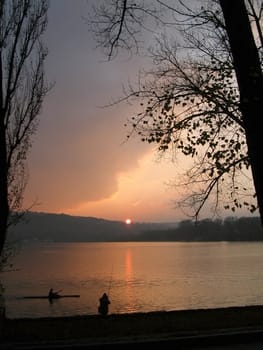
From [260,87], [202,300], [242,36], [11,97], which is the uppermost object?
[11,97]

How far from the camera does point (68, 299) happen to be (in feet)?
156

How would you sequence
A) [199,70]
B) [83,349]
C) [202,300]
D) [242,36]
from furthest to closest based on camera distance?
[202,300], [199,70], [83,349], [242,36]

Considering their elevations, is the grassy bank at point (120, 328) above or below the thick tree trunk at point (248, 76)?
below

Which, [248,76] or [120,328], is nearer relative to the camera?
[248,76]

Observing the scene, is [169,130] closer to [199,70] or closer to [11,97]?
[199,70]

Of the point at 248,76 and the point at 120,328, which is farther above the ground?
the point at 248,76

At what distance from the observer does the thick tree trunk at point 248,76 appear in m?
6.48

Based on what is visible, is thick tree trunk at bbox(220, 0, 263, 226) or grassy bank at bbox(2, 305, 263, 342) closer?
thick tree trunk at bbox(220, 0, 263, 226)

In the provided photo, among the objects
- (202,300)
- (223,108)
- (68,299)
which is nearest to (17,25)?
(223,108)

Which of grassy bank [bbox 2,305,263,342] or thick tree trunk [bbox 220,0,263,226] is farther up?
thick tree trunk [bbox 220,0,263,226]

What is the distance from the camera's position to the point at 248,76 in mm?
6594

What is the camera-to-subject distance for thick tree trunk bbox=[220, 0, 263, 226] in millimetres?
6480

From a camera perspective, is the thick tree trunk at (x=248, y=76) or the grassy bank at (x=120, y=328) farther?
the grassy bank at (x=120, y=328)

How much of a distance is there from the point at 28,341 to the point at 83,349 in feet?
4.58
